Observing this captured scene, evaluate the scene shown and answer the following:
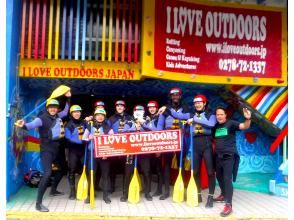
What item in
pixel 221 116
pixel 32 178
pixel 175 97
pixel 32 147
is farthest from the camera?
pixel 32 147

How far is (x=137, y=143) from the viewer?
6.74 metres

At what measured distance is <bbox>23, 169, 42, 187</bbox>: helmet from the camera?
783cm

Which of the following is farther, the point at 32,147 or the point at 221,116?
the point at 32,147

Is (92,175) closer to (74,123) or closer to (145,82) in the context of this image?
(74,123)

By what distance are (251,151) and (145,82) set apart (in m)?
3.22

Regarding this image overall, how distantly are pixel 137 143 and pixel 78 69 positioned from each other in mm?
2097

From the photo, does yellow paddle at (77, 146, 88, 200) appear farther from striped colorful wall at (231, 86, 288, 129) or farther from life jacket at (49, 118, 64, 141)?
striped colorful wall at (231, 86, 288, 129)

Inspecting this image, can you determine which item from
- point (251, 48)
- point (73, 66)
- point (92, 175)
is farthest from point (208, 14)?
point (92, 175)

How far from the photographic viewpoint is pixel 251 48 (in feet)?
27.2

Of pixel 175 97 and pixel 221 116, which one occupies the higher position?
pixel 175 97

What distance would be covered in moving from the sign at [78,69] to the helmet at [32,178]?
205cm

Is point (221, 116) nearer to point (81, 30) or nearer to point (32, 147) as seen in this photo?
Answer: point (81, 30)

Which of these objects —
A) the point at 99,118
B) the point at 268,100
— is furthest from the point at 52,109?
the point at 268,100

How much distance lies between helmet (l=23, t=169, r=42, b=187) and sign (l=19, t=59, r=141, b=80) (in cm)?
205
